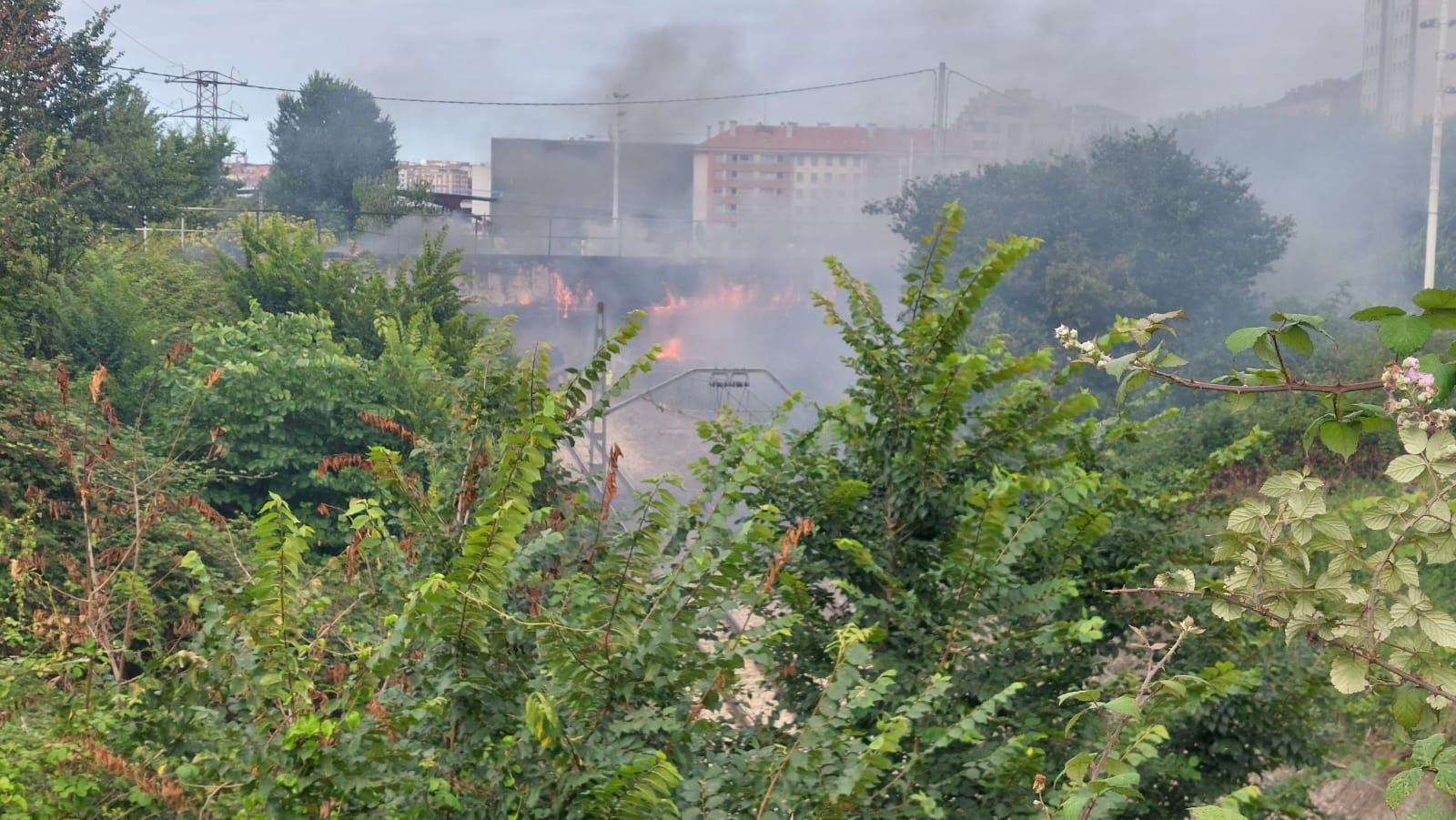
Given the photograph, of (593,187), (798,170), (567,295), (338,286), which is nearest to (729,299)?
(567,295)

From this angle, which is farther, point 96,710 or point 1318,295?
point 1318,295

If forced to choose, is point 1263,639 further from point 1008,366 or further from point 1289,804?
point 1008,366

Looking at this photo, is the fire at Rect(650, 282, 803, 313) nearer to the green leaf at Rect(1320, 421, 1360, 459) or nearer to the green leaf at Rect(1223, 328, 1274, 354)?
the green leaf at Rect(1320, 421, 1360, 459)

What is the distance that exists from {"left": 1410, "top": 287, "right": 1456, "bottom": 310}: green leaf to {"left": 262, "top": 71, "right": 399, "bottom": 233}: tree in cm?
4740

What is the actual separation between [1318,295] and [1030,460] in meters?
33.7

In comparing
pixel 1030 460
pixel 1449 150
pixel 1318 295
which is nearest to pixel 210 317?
pixel 1030 460

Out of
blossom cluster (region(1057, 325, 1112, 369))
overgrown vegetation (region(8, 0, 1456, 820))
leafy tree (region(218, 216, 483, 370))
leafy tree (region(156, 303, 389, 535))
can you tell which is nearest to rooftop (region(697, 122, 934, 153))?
leafy tree (region(218, 216, 483, 370))

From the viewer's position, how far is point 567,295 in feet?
156

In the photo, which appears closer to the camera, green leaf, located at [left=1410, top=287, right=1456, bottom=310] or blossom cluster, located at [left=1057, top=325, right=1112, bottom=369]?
green leaf, located at [left=1410, top=287, right=1456, bottom=310]

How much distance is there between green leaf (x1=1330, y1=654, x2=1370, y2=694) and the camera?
1.83 meters

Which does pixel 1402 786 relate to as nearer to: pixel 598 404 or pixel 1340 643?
pixel 1340 643

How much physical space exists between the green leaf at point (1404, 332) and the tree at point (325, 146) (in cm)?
4740

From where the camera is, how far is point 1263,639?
6.09 meters

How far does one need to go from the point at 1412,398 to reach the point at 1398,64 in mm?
48482
